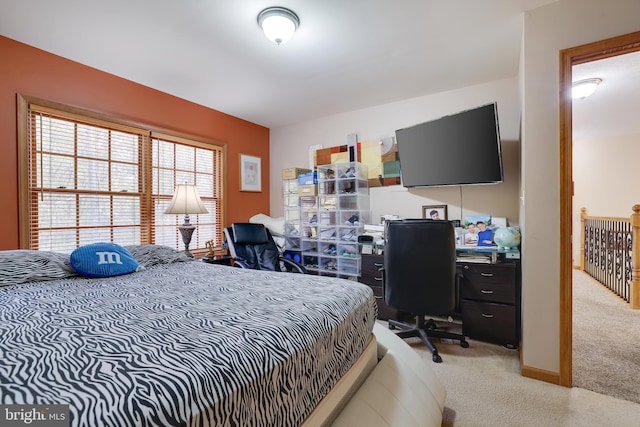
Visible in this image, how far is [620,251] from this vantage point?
13.7 ft

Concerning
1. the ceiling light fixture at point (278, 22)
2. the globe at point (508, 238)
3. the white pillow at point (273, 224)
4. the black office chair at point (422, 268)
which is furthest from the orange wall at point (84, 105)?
the globe at point (508, 238)

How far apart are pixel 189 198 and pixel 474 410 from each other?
2.88 meters

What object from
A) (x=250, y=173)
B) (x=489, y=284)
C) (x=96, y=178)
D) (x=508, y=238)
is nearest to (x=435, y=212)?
(x=508, y=238)

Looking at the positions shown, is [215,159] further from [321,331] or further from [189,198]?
[321,331]

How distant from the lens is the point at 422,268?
236 cm

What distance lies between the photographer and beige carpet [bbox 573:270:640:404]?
77.7 inches

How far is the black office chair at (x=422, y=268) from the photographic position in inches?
91.0

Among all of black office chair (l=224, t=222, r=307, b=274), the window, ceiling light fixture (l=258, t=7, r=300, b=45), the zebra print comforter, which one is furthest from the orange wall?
ceiling light fixture (l=258, t=7, r=300, b=45)

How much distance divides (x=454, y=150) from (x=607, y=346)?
2.08 meters

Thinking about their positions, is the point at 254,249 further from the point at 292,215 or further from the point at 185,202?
the point at 185,202

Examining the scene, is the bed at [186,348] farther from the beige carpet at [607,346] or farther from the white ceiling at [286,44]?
the white ceiling at [286,44]

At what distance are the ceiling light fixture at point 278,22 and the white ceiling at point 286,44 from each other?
0.05m

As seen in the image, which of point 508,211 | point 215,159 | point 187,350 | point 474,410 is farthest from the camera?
point 215,159

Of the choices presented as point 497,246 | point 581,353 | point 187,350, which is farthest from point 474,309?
point 187,350
